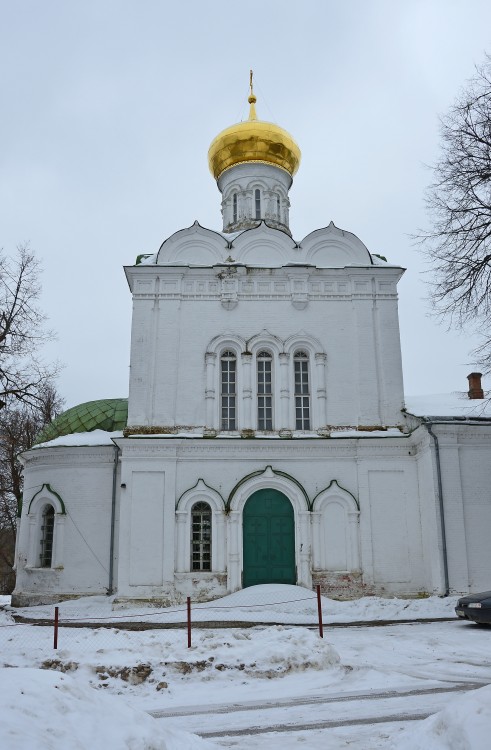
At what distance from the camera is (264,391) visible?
1698 centimetres

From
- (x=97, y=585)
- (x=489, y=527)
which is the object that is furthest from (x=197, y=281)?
(x=489, y=527)

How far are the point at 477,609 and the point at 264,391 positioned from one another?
715cm

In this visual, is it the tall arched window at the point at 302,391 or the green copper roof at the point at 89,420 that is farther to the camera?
the green copper roof at the point at 89,420

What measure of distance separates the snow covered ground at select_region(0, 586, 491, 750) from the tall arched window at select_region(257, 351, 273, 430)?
5.80 meters

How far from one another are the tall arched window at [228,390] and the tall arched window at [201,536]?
1.97m

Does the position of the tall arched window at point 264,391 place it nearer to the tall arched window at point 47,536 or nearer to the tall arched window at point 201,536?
the tall arched window at point 201,536

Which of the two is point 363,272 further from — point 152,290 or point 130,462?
point 130,462

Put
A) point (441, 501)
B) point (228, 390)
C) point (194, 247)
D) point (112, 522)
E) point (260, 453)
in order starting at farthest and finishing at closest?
point (194, 247), point (228, 390), point (112, 522), point (260, 453), point (441, 501)

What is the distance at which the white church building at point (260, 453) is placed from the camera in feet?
51.2

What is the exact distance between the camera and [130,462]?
16.0 meters

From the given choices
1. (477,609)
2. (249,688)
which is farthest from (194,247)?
(249,688)

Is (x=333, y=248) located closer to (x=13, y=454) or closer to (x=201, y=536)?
(x=201, y=536)

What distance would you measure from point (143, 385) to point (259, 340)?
118 inches

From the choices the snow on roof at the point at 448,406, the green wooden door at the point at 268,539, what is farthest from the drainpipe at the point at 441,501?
the green wooden door at the point at 268,539
